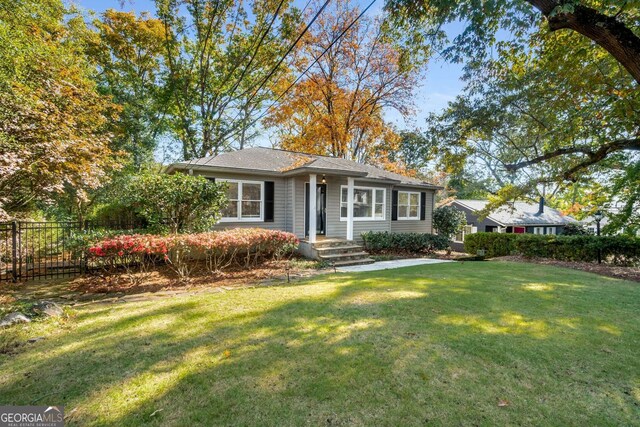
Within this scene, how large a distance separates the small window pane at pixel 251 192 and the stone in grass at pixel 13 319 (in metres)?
7.12

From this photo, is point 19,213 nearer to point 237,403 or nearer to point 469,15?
point 237,403

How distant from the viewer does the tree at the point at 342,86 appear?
18.1m

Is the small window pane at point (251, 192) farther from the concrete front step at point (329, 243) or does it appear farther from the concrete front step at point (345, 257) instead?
the concrete front step at point (345, 257)

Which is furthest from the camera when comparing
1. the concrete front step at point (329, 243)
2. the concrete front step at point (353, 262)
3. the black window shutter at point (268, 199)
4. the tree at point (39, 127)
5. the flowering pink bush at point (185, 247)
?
the black window shutter at point (268, 199)

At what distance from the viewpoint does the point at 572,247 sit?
36.3 ft

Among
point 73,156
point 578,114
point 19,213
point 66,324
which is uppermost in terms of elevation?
point 578,114

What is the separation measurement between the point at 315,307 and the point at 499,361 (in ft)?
8.51

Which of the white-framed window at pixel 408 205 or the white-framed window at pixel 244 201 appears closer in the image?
the white-framed window at pixel 244 201

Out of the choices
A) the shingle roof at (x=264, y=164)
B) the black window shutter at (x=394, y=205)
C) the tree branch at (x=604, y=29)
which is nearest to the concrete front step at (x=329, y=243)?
the shingle roof at (x=264, y=164)

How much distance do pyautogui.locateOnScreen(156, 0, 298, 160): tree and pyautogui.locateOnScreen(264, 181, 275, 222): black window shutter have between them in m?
6.35

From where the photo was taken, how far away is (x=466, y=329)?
12.7 ft

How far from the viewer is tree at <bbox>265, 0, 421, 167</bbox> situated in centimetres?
1814

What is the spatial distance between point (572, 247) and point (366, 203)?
810cm

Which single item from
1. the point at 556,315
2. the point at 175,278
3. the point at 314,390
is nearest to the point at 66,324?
the point at 175,278
